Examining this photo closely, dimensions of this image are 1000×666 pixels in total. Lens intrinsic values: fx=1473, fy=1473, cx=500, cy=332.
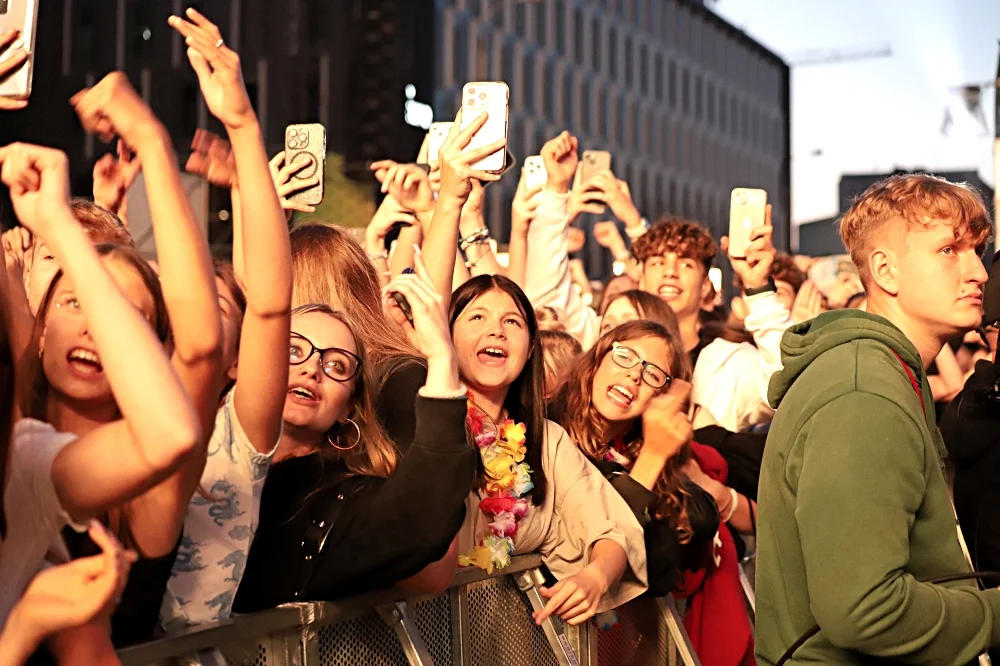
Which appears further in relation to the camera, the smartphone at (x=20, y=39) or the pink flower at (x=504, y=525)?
the pink flower at (x=504, y=525)

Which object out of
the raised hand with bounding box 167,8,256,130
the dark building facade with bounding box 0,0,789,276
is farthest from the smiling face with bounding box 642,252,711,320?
the dark building facade with bounding box 0,0,789,276

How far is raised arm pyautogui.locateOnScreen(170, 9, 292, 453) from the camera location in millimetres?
2770

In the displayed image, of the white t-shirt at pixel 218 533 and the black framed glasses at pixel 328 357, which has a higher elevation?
the black framed glasses at pixel 328 357

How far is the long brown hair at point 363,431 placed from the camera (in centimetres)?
349

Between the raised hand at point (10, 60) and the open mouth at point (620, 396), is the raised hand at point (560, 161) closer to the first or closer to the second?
the open mouth at point (620, 396)

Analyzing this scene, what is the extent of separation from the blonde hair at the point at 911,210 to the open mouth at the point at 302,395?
4.32 feet

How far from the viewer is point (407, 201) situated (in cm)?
532

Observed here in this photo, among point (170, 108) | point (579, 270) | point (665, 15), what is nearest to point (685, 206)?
point (665, 15)

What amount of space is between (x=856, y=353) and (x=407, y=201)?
252cm

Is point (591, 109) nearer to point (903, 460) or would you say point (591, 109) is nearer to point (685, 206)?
point (685, 206)

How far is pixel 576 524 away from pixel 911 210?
1522 millimetres

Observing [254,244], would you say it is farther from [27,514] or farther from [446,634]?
[446,634]

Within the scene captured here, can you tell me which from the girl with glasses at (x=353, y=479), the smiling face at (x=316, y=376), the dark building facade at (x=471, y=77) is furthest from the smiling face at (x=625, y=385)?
the dark building facade at (x=471, y=77)

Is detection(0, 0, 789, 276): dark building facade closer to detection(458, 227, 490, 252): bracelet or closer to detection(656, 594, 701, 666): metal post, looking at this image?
detection(458, 227, 490, 252): bracelet
